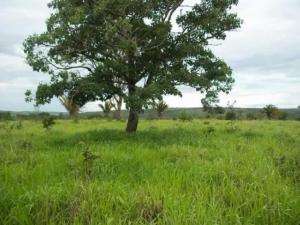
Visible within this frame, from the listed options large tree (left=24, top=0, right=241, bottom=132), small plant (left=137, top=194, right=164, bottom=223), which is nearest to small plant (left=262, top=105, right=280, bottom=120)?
large tree (left=24, top=0, right=241, bottom=132)

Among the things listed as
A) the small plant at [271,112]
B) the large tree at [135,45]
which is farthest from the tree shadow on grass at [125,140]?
the small plant at [271,112]

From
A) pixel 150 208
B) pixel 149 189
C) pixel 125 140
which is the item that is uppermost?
pixel 125 140

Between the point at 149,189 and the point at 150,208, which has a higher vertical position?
the point at 149,189

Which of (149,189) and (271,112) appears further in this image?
(271,112)

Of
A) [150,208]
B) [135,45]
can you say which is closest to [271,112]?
[135,45]

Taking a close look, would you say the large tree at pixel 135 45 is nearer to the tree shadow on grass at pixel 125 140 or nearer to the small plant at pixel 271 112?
the tree shadow on grass at pixel 125 140

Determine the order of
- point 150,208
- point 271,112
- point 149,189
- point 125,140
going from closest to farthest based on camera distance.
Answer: point 150,208 < point 149,189 < point 125,140 < point 271,112

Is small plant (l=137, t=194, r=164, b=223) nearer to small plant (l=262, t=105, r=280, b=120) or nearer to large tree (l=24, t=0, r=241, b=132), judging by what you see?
large tree (l=24, t=0, r=241, b=132)

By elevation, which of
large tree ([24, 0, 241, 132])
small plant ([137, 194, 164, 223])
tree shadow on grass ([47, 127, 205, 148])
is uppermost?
large tree ([24, 0, 241, 132])

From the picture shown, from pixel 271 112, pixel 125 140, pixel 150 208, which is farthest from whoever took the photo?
pixel 271 112

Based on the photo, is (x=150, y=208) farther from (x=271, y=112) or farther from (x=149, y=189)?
(x=271, y=112)

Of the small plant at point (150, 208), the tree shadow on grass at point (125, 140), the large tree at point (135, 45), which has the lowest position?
the small plant at point (150, 208)

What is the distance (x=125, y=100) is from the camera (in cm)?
1591

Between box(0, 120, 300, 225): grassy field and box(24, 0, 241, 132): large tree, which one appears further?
box(24, 0, 241, 132): large tree
